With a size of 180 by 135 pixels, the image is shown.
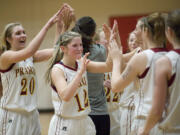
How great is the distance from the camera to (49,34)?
9.14 metres

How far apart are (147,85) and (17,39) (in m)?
1.89

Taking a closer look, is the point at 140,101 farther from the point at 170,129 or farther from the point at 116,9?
the point at 116,9

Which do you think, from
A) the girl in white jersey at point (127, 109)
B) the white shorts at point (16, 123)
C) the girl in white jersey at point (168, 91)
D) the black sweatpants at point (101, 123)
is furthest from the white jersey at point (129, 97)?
the girl in white jersey at point (168, 91)

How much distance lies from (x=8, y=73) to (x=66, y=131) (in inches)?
42.4

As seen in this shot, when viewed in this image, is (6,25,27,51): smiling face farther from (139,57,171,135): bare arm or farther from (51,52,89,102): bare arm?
(139,57,171,135): bare arm

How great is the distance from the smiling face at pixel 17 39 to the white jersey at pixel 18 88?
23 cm

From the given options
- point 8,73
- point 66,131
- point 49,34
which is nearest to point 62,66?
point 66,131

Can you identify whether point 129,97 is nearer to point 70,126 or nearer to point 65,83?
point 70,126

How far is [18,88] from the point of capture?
3436mm

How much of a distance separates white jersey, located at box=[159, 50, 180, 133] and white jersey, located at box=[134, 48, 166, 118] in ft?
0.46

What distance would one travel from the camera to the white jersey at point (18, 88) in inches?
135

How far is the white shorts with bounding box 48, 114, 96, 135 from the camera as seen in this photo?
287 centimetres

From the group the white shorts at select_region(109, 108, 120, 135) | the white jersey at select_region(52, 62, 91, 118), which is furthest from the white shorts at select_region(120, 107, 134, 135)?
the white jersey at select_region(52, 62, 91, 118)

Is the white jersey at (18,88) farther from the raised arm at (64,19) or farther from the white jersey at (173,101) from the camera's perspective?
the white jersey at (173,101)
